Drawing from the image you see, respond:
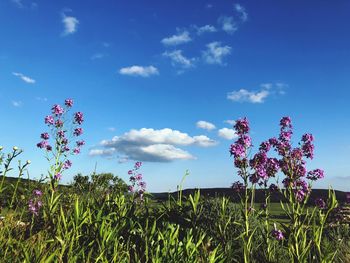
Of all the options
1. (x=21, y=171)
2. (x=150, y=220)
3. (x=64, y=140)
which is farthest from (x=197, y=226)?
(x=64, y=140)

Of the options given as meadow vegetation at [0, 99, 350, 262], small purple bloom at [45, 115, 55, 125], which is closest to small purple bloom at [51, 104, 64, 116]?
small purple bloom at [45, 115, 55, 125]

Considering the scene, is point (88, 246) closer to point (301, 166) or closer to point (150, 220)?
point (150, 220)

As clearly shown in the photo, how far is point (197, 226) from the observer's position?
6121 mm

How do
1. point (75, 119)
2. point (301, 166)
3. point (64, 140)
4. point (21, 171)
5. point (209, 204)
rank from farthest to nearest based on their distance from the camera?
1. point (75, 119)
2. point (64, 140)
3. point (209, 204)
4. point (301, 166)
5. point (21, 171)

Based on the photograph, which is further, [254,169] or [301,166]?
[301,166]

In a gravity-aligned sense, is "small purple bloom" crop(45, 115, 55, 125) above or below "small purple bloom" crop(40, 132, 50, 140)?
above

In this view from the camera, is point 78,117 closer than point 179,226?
No

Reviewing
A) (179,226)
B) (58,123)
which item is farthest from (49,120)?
(179,226)

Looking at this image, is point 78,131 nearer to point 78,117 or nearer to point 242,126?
point 78,117

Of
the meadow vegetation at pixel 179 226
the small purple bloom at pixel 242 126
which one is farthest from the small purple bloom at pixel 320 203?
the small purple bloom at pixel 242 126

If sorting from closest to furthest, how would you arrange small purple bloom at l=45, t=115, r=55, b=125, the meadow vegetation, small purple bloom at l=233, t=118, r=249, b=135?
the meadow vegetation, small purple bloom at l=233, t=118, r=249, b=135, small purple bloom at l=45, t=115, r=55, b=125

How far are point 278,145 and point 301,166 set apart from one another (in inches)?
22.6

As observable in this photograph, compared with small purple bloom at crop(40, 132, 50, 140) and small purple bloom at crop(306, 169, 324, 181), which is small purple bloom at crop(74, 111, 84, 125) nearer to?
small purple bloom at crop(40, 132, 50, 140)

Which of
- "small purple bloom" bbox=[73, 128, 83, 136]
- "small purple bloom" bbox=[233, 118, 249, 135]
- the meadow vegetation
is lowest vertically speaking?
the meadow vegetation
